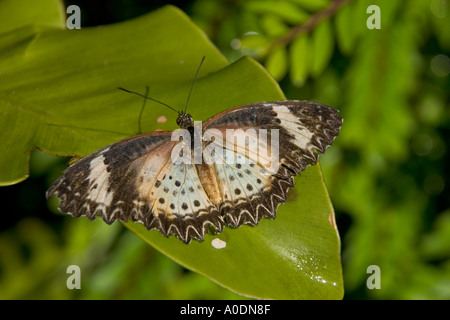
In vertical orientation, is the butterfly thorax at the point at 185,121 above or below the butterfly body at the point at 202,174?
above

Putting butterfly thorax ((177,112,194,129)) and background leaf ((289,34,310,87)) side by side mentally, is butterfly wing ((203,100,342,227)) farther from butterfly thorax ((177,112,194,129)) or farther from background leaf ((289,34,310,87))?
background leaf ((289,34,310,87))

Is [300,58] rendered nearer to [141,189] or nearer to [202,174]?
[202,174]

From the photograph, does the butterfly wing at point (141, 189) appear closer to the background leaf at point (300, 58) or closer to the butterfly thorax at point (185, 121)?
the butterfly thorax at point (185, 121)

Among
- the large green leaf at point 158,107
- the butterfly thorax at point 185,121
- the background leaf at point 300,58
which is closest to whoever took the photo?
the large green leaf at point 158,107

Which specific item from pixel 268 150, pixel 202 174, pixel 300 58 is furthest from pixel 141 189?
pixel 300 58

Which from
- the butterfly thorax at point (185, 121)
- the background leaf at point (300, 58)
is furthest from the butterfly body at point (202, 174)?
the background leaf at point (300, 58)

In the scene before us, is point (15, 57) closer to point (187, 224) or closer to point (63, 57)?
point (63, 57)
